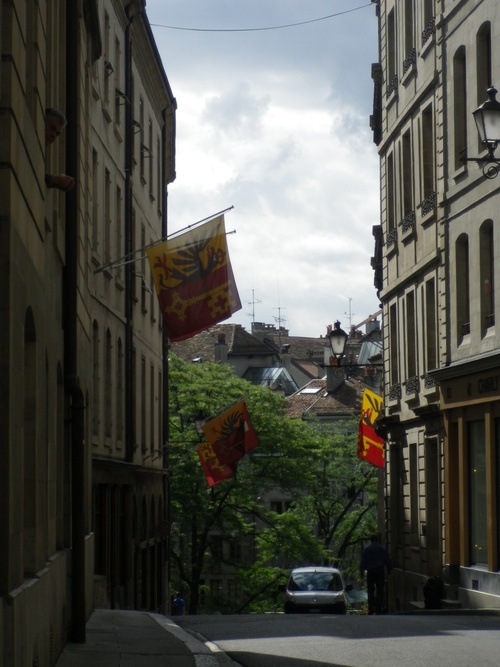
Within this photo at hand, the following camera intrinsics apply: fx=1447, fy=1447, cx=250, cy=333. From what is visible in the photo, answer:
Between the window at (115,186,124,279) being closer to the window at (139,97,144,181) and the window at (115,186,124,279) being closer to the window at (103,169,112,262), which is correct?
the window at (103,169,112,262)

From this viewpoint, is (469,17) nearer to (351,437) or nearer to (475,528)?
(475,528)

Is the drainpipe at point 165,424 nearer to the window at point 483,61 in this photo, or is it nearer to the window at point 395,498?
the window at point 395,498

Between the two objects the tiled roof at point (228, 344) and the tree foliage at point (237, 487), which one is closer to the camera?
the tree foliage at point (237, 487)

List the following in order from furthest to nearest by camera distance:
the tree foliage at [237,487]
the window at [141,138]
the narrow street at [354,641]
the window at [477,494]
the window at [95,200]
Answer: the tree foliage at [237,487] < the window at [141,138] < the window at [95,200] < the window at [477,494] < the narrow street at [354,641]

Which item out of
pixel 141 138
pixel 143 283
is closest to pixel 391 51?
pixel 141 138

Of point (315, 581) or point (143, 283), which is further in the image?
point (143, 283)

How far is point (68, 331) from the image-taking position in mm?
16531

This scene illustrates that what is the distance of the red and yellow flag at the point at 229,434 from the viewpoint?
34.7m

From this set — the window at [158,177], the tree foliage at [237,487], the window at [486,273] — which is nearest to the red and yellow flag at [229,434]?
the window at [486,273]

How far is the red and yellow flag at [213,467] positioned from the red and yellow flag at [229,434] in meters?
0.13

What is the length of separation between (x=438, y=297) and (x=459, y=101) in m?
4.40

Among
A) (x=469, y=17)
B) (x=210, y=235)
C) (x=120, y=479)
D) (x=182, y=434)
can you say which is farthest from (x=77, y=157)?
(x=182, y=434)

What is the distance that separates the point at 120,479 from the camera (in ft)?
109

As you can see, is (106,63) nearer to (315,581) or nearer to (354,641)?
(315,581)
